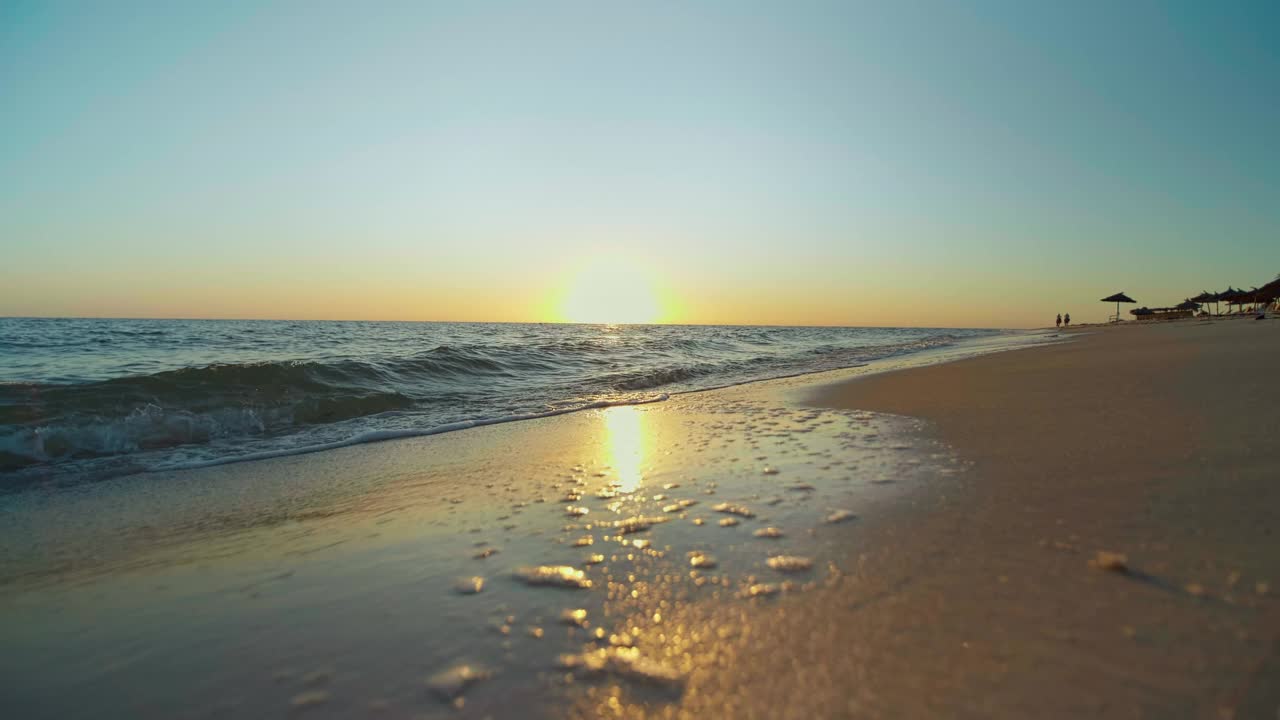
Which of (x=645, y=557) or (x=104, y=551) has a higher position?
(x=645, y=557)

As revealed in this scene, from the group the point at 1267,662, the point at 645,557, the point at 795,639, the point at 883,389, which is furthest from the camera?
the point at 883,389

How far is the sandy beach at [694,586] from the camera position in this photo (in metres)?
1.78

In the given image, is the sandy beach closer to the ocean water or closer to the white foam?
the white foam

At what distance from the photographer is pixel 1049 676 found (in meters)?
1.71

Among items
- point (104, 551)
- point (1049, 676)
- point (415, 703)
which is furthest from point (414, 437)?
point (1049, 676)

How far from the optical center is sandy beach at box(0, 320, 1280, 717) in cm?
178

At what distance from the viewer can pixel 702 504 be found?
3.74 meters

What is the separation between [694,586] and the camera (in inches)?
99.0

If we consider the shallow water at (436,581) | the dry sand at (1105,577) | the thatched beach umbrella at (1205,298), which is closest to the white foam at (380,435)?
the shallow water at (436,581)

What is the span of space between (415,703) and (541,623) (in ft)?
1.80

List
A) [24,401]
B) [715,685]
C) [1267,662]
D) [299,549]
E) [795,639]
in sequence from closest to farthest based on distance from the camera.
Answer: [1267,662] < [715,685] < [795,639] < [299,549] < [24,401]

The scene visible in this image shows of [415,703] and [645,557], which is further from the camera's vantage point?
[645,557]

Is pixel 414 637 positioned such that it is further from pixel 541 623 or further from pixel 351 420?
pixel 351 420

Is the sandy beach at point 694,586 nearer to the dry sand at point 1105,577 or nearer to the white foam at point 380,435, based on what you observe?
the dry sand at point 1105,577
